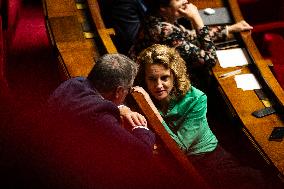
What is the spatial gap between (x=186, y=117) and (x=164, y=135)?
382 mm

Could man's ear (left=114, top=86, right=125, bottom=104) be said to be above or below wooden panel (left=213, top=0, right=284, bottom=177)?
above

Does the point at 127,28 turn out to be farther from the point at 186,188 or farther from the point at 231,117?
the point at 186,188

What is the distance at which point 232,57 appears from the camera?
10.0 feet

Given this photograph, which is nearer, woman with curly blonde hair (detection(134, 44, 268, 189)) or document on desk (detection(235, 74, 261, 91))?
woman with curly blonde hair (detection(134, 44, 268, 189))

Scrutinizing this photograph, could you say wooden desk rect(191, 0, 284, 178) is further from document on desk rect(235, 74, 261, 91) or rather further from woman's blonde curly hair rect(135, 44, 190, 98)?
woman's blonde curly hair rect(135, 44, 190, 98)

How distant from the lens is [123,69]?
2.07 m

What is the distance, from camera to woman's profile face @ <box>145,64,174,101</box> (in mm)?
2570

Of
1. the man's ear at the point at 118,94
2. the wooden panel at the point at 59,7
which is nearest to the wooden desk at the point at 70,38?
the wooden panel at the point at 59,7

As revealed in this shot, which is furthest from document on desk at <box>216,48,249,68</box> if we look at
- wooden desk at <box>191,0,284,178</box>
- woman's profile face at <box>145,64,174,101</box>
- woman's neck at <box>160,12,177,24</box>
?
woman's profile face at <box>145,64,174,101</box>

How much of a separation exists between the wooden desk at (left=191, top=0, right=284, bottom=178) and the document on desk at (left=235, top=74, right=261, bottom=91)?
0.03 meters

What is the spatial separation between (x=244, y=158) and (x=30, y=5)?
282 centimetres

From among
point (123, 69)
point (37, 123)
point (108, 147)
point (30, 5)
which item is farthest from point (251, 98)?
point (30, 5)

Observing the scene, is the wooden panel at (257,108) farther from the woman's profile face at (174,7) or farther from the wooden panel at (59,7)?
the wooden panel at (59,7)

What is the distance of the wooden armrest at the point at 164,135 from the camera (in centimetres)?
195
